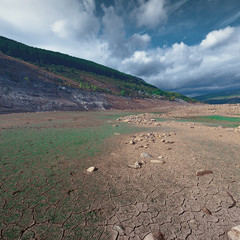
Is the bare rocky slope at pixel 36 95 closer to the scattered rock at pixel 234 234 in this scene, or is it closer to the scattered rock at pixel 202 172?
the scattered rock at pixel 202 172

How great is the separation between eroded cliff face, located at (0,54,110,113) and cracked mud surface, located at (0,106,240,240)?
24435mm

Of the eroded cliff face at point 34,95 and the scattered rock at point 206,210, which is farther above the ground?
the eroded cliff face at point 34,95

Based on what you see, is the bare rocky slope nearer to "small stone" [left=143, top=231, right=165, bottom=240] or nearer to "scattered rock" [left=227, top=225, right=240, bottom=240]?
"small stone" [left=143, top=231, right=165, bottom=240]

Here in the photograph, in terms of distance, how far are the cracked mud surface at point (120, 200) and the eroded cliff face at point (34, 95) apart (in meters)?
24.4

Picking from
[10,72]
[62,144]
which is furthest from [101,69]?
[62,144]

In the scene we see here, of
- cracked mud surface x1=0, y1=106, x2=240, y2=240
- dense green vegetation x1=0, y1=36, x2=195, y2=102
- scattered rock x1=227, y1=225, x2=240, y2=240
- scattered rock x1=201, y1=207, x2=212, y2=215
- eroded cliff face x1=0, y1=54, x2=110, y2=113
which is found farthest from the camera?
dense green vegetation x1=0, y1=36, x2=195, y2=102

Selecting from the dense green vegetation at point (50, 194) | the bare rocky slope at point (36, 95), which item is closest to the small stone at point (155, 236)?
the dense green vegetation at point (50, 194)

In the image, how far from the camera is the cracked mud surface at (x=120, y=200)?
7.50 feet

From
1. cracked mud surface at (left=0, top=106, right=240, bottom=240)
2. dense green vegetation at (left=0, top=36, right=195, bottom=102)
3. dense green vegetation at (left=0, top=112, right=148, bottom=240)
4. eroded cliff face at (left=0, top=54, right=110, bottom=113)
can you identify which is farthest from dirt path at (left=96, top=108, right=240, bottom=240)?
dense green vegetation at (left=0, top=36, right=195, bottom=102)

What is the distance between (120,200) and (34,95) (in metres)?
33.0

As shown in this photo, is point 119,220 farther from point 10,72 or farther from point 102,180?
point 10,72

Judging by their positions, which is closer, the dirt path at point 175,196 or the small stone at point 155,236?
the small stone at point 155,236

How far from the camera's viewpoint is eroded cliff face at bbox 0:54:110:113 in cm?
2363

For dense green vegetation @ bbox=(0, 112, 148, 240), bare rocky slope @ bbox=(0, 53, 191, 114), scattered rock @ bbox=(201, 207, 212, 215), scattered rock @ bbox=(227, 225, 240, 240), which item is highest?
bare rocky slope @ bbox=(0, 53, 191, 114)
